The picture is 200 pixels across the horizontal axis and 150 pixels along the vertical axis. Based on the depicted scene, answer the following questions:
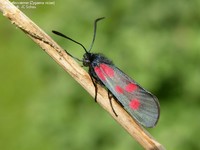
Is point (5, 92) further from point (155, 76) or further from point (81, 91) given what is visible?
point (155, 76)

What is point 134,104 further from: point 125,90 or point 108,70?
point 108,70

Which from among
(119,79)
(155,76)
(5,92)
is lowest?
(5,92)

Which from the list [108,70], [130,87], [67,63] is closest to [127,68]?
[108,70]

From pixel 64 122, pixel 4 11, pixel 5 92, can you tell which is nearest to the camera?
pixel 4 11

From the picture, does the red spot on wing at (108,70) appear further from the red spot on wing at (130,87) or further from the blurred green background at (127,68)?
the blurred green background at (127,68)

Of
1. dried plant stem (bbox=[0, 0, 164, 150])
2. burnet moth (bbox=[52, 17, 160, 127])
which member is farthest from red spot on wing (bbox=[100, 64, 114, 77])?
dried plant stem (bbox=[0, 0, 164, 150])

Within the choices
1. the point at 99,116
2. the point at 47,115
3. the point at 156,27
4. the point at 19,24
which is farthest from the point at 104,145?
the point at 19,24
